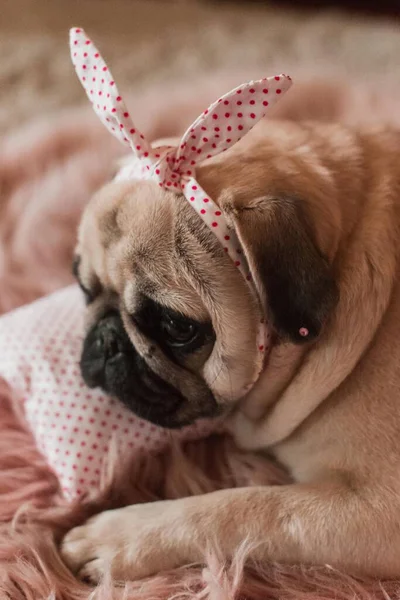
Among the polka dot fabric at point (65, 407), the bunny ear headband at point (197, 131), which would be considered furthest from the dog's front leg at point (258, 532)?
the bunny ear headband at point (197, 131)

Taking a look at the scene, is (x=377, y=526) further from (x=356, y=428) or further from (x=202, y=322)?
(x=202, y=322)

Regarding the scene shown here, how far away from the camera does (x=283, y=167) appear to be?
1.03 meters

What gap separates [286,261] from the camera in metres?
0.92

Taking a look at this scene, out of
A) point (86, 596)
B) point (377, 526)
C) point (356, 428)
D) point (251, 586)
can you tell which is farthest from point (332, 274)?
point (86, 596)

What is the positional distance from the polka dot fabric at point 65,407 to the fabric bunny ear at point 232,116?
0.50m

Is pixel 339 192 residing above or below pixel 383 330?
above

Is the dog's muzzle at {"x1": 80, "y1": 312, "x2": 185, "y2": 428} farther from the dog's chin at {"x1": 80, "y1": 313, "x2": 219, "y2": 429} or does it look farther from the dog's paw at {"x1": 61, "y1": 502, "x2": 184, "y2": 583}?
the dog's paw at {"x1": 61, "y1": 502, "x2": 184, "y2": 583}

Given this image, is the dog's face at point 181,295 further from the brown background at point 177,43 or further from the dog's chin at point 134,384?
the brown background at point 177,43

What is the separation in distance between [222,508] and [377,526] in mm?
241

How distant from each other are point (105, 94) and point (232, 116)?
0.20 m

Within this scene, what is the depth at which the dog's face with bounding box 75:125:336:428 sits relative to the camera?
93 cm

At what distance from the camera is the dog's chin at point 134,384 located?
1.14 m

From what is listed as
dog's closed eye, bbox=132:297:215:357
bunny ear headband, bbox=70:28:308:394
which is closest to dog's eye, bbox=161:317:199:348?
dog's closed eye, bbox=132:297:215:357

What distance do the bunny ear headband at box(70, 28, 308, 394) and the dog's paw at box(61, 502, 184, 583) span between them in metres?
0.32
